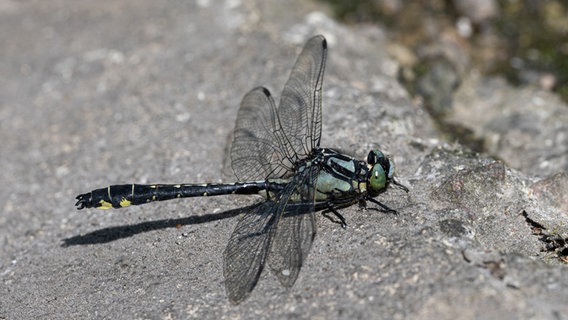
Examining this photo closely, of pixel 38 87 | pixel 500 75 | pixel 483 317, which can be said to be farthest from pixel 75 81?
pixel 483 317

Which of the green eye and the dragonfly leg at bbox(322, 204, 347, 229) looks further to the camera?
the green eye

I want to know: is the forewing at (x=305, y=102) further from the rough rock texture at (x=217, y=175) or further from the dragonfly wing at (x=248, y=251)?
the dragonfly wing at (x=248, y=251)

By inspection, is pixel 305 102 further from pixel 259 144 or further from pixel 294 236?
pixel 294 236

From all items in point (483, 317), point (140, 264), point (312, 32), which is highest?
point (312, 32)

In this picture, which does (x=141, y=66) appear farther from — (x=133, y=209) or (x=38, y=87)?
(x=133, y=209)

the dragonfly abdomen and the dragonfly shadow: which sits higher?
the dragonfly abdomen

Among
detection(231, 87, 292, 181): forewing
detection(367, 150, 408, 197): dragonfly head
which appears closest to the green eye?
detection(367, 150, 408, 197): dragonfly head

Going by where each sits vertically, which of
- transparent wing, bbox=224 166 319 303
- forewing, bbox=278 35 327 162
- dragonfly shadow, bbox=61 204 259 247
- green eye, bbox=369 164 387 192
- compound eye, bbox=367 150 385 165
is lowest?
dragonfly shadow, bbox=61 204 259 247

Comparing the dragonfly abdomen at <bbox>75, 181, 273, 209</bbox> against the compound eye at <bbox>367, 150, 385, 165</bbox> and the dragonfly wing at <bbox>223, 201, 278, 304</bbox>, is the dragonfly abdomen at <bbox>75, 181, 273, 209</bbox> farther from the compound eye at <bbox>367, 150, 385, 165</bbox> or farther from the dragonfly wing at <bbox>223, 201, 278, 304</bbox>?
the compound eye at <bbox>367, 150, 385, 165</bbox>
